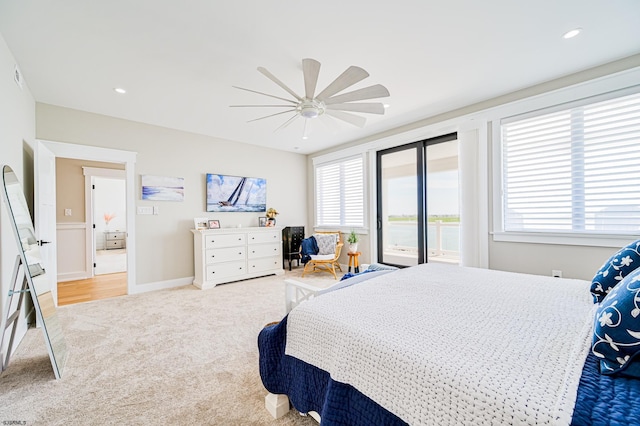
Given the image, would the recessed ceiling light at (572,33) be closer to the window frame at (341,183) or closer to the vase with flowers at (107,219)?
the window frame at (341,183)

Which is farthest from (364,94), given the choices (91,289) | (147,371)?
(91,289)

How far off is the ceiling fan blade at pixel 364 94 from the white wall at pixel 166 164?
3040 millimetres

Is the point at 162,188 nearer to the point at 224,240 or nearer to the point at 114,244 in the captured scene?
the point at 224,240

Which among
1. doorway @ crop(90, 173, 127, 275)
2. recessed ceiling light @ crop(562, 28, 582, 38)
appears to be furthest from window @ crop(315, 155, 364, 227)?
doorway @ crop(90, 173, 127, 275)

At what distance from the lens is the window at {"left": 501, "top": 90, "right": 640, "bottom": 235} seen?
8.04 feet

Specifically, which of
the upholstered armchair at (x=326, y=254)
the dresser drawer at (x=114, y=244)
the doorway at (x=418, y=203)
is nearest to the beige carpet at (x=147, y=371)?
the upholstered armchair at (x=326, y=254)

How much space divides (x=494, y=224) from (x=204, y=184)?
4537 mm

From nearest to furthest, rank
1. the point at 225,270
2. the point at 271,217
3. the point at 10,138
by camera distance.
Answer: the point at 10,138
the point at 225,270
the point at 271,217

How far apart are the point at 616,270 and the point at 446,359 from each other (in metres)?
1.29

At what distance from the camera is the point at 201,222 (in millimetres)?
4488

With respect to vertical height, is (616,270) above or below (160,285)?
above

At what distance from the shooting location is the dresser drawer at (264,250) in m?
4.68

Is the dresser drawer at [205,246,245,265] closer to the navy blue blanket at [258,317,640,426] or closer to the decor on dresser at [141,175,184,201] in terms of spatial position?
the decor on dresser at [141,175,184,201]

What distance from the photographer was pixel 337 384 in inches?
41.9
